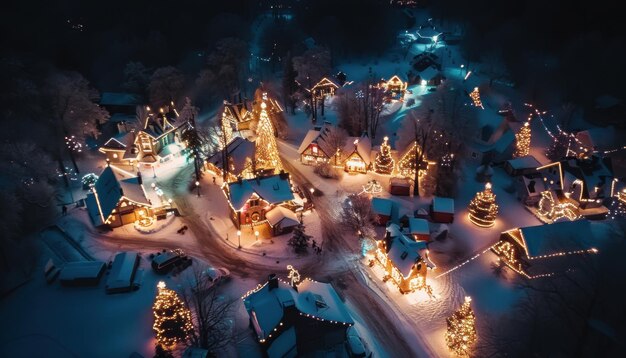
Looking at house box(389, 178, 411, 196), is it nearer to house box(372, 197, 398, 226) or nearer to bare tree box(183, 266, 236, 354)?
house box(372, 197, 398, 226)

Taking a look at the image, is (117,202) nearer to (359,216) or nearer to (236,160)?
(236,160)

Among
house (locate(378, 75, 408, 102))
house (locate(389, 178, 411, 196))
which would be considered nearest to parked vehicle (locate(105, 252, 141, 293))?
house (locate(389, 178, 411, 196))

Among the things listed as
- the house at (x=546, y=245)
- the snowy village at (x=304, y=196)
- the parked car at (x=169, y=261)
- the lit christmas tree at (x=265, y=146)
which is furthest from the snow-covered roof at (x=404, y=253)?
the parked car at (x=169, y=261)

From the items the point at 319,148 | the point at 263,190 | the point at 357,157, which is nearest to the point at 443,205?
the point at 357,157

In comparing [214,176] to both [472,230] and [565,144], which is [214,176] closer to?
[472,230]

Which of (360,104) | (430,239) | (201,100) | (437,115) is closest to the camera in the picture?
(430,239)

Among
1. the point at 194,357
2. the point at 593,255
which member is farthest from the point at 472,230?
the point at 194,357
